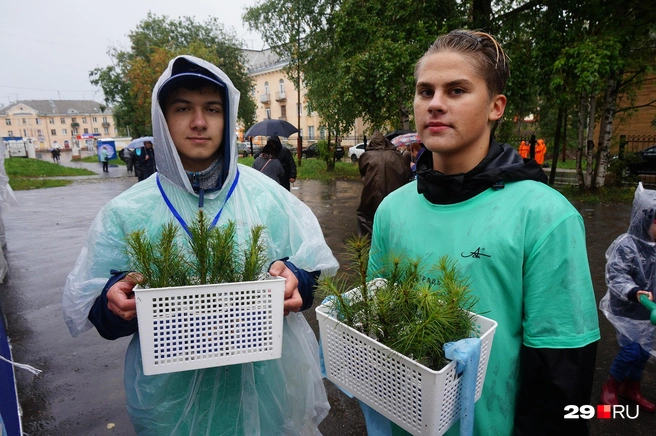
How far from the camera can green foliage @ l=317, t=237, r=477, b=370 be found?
1.06 metres

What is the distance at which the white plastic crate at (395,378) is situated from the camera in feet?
3.29

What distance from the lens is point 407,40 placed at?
9.27 metres

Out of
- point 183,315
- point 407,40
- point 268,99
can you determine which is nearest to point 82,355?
point 183,315

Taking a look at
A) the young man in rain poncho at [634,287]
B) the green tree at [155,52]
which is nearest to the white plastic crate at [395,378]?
the young man in rain poncho at [634,287]

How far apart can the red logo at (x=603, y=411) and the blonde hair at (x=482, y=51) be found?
114 inches

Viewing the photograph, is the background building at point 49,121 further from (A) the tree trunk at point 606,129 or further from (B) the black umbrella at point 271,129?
(A) the tree trunk at point 606,129

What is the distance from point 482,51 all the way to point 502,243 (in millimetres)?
654

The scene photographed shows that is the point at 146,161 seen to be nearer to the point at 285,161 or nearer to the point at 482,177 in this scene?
the point at 285,161

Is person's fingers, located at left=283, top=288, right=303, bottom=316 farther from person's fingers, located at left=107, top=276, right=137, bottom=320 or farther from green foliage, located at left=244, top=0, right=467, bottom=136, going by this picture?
green foliage, located at left=244, top=0, right=467, bottom=136

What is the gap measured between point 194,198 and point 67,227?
33.3 ft

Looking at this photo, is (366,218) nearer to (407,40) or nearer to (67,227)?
(407,40)

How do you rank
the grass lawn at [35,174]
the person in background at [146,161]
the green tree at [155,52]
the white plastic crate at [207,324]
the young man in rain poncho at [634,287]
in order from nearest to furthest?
the white plastic crate at [207,324]
the young man in rain poncho at [634,287]
the person in background at [146,161]
the grass lawn at [35,174]
the green tree at [155,52]

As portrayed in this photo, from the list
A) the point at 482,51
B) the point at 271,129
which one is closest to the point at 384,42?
the point at 271,129

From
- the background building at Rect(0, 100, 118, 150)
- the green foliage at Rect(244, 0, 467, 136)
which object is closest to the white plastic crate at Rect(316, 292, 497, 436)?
the green foliage at Rect(244, 0, 467, 136)
